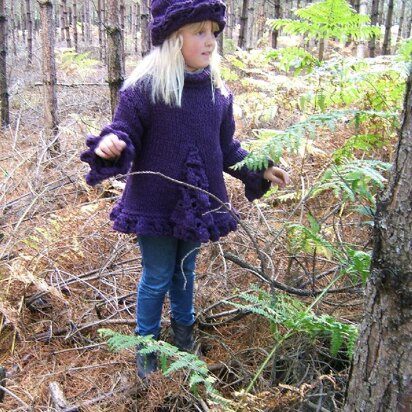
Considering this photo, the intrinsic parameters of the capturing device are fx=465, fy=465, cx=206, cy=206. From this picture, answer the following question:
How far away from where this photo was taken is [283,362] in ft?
6.89

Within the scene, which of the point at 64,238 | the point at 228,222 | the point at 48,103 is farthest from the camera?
the point at 48,103

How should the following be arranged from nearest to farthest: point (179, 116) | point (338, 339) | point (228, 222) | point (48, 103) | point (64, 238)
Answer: point (338, 339) → point (179, 116) → point (228, 222) → point (64, 238) → point (48, 103)

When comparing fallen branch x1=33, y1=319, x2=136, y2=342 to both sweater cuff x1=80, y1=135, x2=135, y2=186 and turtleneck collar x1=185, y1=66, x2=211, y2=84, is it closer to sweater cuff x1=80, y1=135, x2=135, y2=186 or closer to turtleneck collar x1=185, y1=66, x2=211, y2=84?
sweater cuff x1=80, y1=135, x2=135, y2=186

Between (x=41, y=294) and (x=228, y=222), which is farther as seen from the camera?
(x=41, y=294)

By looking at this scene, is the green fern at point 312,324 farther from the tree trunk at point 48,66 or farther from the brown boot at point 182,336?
the tree trunk at point 48,66

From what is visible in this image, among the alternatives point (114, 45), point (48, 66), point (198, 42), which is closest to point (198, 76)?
point (198, 42)

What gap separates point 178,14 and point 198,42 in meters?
0.14

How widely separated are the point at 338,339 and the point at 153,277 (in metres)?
0.94

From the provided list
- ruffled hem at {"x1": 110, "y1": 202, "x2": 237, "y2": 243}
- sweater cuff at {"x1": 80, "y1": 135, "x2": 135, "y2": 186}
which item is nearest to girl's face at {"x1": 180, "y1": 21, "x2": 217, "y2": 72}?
sweater cuff at {"x1": 80, "y1": 135, "x2": 135, "y2": 186}

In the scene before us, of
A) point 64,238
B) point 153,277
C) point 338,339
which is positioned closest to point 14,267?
point 64,238

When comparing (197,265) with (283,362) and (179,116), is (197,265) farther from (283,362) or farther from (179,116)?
(179,116)

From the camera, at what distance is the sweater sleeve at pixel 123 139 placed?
184cm

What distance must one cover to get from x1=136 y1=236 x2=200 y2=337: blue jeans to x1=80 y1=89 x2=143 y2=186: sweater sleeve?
1.29 feet

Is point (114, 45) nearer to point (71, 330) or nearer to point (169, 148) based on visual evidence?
point (169, 148)
